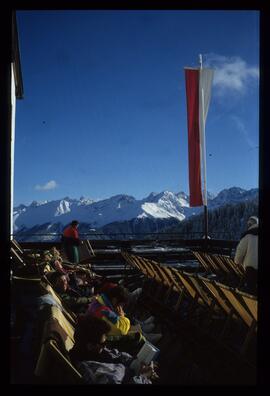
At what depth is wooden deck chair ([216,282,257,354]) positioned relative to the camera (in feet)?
12.7

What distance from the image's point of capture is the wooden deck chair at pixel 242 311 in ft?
12.7

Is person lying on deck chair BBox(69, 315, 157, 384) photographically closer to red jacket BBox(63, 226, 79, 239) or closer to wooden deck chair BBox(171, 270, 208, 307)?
wooden deck chair BBox(171, 270, 208, 307)

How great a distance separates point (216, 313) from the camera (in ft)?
15.7

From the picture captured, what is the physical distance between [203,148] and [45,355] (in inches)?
292

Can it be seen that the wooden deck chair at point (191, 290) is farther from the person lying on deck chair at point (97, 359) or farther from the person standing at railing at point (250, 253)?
the person lying on deck chair at point (97, 359)

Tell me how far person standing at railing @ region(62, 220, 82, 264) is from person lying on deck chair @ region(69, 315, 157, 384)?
662 centimetres

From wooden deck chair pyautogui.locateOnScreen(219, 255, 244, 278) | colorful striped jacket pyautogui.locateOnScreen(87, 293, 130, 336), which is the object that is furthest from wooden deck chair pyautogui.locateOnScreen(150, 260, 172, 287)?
colorful striped jacket pyautogui.locateOnScreen(87, 293, 130, 336)

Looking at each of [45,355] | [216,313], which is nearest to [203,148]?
[216,313]

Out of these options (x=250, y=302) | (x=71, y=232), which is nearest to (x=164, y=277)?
(x=250, y=302)

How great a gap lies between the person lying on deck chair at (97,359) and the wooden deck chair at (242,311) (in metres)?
0.88

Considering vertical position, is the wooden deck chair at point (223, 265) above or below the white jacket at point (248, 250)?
below

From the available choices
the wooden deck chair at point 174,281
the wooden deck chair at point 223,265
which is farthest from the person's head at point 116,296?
the wooden deck chair at point 223,265
